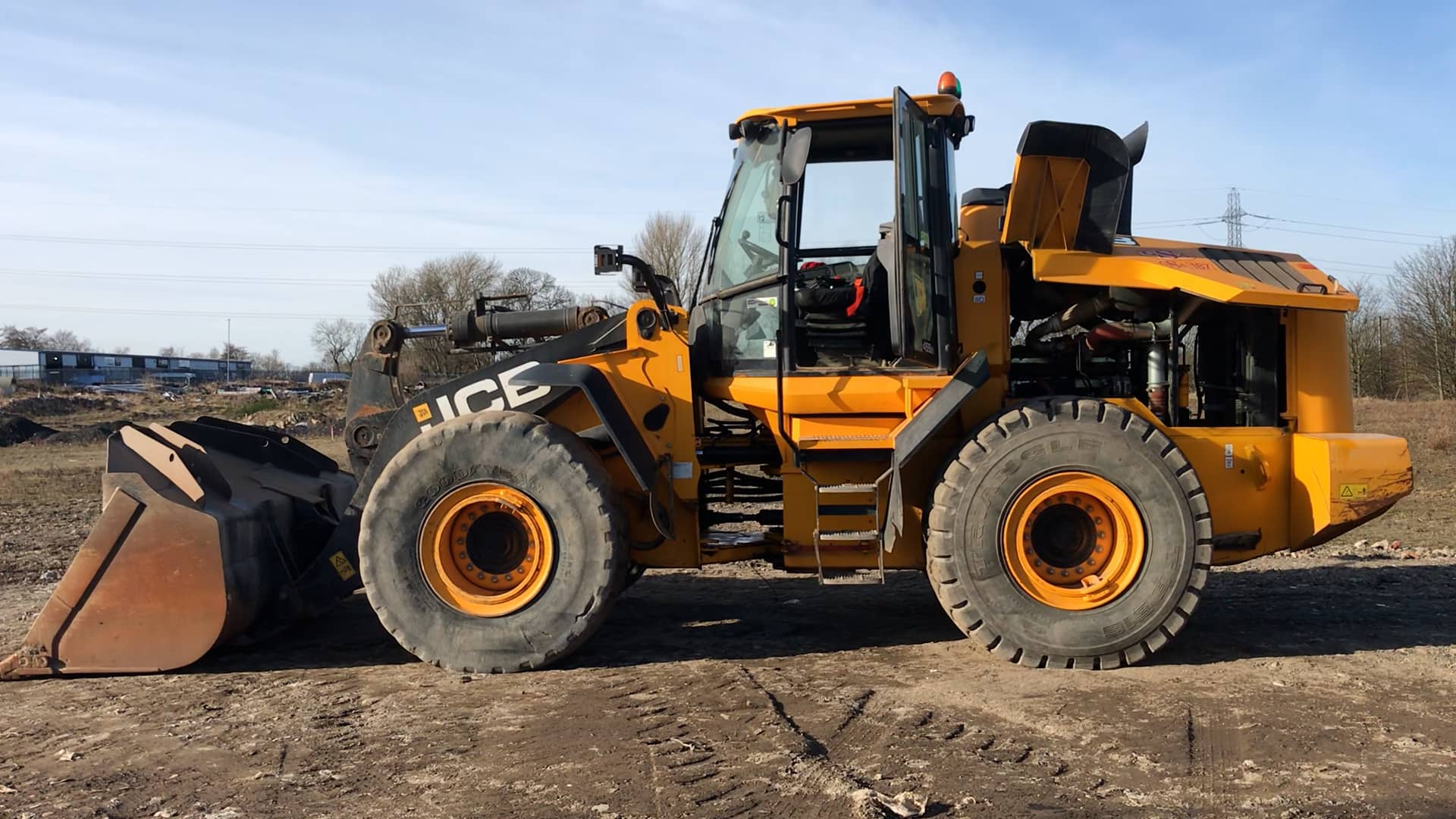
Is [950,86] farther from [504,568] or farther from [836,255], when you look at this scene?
[504,568]

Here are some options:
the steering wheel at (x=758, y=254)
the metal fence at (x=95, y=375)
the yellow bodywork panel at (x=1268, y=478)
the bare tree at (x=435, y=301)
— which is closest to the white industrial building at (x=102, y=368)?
the metal fence at (x=95, y=375)

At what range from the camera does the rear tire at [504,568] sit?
5109 mm

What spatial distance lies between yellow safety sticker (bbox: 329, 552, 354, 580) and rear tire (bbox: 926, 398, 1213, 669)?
303cm

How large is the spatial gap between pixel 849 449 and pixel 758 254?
1139 millimetres

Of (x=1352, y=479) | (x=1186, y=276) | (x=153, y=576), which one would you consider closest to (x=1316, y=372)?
(x=1352, y=479)

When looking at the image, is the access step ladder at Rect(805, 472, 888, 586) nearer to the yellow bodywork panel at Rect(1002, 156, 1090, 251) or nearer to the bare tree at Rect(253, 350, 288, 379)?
the yellow bodywork panel at Rect(1002, 156, 1090, 251)

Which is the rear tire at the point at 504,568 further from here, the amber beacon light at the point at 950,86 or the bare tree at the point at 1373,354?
the bare tree at the point at 1373,354

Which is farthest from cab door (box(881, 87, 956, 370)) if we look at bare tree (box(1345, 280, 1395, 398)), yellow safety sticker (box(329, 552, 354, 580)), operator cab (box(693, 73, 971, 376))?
bare tree (box(1345, 280, 1395, 398))

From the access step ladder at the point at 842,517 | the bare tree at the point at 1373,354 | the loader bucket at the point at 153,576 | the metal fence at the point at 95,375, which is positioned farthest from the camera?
the metal fence at the point at 95,375

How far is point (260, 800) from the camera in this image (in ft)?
11.8

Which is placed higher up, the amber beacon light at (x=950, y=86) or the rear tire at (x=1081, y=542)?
the amber beacon light at (x=950, y=86)

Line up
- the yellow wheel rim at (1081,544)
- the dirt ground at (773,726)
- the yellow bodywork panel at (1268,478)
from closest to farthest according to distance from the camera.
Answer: the dirt ground at (773,726), the yellow wheel rim at (1081,544), the yellow bodywork panel at (1268,478)

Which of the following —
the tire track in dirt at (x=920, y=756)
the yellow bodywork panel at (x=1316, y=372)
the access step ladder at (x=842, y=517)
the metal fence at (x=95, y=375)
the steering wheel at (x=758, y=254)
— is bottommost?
the tire track in dirt at (x=920, y=756)

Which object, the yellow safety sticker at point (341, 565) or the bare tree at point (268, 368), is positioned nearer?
the yellow safety sticker at point (341, 565)
